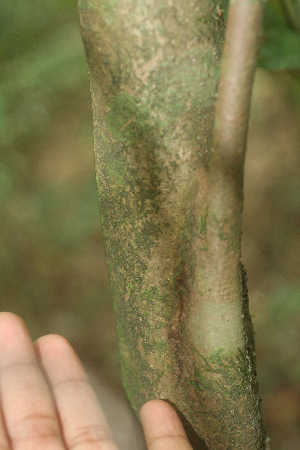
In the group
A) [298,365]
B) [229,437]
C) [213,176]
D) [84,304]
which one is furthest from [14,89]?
[298,365]

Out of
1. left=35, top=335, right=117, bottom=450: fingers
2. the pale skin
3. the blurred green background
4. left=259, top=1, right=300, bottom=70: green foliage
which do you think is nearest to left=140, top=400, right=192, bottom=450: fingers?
the pale skin

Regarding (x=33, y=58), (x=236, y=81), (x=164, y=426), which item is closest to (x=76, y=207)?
(x=33, y=58)

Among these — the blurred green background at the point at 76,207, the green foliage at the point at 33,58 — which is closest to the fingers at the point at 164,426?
the blurred green background at the point at 76,207

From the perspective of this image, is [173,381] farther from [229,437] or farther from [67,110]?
[67,110]

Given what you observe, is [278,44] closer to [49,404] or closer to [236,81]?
[236,81]

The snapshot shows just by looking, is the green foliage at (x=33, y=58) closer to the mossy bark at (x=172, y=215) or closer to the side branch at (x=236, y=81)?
the mossy bark at (x=172, y=215)
